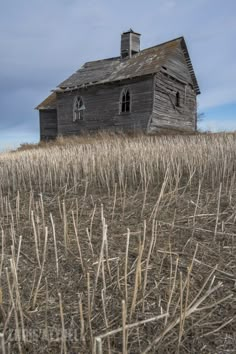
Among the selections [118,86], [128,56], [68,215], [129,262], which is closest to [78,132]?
[118,86]

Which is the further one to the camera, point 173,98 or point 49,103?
point 49,103

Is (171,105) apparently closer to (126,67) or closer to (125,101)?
(125,101)

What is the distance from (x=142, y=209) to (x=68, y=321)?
1.87 meters

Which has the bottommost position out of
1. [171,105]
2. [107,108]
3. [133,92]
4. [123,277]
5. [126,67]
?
[123,277]

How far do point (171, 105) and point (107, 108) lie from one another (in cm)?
354

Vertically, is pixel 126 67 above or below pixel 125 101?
above

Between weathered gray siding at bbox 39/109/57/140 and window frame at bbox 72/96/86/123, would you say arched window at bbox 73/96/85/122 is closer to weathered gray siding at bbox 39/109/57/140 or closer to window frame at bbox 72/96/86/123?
window frame at bbox 72/96/86/123

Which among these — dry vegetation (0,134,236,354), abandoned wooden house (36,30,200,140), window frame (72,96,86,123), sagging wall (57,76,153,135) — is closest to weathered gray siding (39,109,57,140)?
abandoned wooden house (36,30,200,140)

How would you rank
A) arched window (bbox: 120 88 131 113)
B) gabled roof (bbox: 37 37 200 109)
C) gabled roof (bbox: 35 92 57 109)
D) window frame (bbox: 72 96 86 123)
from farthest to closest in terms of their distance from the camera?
gabled roof (bbox: 35 92 57 109) < window frame (bbox: 72 96 86 123) < arched window (bbox: 120 88 131 113) < gabled roof (bbox: 37 37 200 109)

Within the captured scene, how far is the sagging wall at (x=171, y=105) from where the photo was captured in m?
16.4

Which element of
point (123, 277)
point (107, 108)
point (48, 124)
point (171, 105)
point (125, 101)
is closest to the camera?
point (123, 277)

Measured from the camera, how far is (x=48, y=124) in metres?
22.1

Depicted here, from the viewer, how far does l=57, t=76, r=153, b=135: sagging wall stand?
16.4 metres

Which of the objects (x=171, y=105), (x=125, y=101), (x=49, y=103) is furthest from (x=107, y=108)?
(x=49, y=103)
